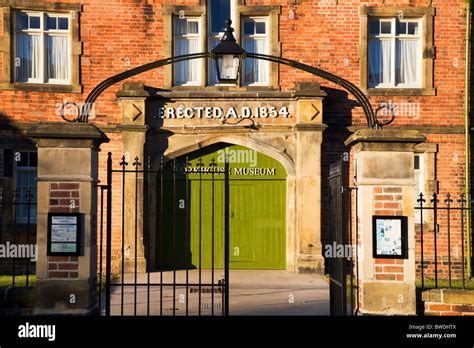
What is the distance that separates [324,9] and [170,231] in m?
6.74

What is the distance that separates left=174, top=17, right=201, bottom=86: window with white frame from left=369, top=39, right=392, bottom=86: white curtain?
4378 mm

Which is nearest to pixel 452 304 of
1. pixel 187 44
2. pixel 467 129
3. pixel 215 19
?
pixel 467 129

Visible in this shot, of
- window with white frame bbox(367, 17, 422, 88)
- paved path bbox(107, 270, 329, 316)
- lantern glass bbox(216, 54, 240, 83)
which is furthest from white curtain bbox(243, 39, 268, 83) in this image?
lantern glass bbox(216, 54, 240, 83)

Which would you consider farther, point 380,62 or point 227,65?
point 380,62

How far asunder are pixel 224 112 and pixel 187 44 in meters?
2.12

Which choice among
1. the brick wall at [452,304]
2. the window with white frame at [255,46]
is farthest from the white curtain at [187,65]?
the brick wall at [452,304]

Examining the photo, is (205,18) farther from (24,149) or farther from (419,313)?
(419,313)

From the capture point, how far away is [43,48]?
16000mm

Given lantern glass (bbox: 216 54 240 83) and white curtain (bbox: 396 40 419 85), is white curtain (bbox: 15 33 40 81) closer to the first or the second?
lantern glass (bbox: 216 54 240 83)

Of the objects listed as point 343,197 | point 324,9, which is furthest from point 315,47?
point 343,197

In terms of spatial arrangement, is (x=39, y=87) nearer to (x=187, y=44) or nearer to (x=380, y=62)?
(x=187, y=44)

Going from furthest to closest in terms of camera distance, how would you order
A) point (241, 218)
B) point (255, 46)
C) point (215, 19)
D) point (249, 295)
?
point (215, 19), point (255, 46), point (241, 218), point (249, 295)

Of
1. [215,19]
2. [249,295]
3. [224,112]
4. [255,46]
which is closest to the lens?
[249,295]

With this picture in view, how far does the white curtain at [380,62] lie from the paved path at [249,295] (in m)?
5.31
